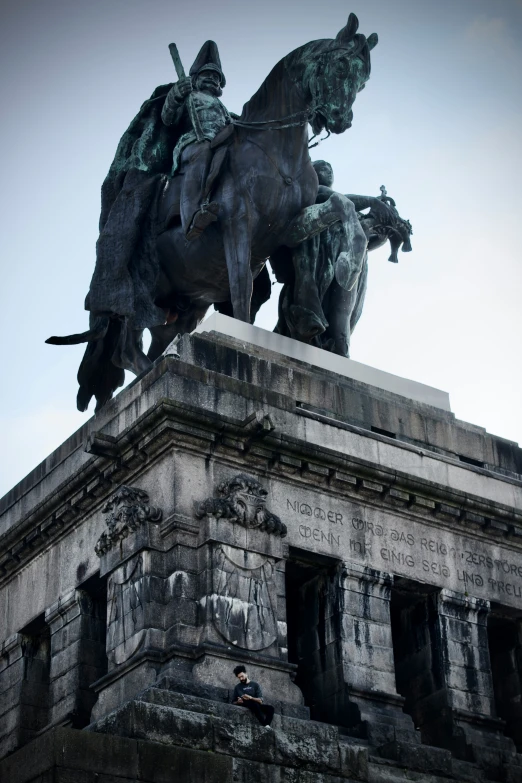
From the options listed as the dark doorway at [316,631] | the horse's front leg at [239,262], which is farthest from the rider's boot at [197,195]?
the dark doorway at [316,631]

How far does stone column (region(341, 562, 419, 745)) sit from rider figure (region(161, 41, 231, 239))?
6886 millimetres

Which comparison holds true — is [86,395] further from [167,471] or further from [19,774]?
[19,774]

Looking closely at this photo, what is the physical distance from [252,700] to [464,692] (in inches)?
189

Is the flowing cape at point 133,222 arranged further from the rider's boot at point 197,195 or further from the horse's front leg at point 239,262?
the horse's front leg at point 239,262

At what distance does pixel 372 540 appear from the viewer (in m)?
25.6

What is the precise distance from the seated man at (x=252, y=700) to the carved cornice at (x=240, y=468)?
3.86 meters

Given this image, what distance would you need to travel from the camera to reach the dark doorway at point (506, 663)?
2653 cm

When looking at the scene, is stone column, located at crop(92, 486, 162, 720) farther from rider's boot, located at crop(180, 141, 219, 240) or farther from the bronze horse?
rider's boot, located at crop(180, 141, 219, 240)

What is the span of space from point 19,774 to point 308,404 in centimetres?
890

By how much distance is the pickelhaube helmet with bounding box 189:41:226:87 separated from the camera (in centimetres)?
3052

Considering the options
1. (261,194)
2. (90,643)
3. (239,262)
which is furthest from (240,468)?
(261,194)

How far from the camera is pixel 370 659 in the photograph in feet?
80.3

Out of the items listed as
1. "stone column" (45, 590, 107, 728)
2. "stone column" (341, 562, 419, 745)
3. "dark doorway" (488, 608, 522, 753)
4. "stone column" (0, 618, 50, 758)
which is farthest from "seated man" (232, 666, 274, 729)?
"dark doorway" (488, 608, 522, 753)

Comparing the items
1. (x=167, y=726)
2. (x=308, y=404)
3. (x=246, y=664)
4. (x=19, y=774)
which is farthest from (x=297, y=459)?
(x=19, y=774)
